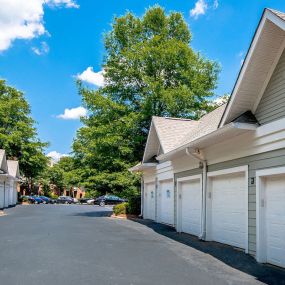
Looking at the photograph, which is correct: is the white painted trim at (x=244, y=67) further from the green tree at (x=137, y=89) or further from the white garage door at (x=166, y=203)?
the green tree at (x=137, y=89)

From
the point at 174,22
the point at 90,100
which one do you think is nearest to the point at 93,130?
the point at 90,100

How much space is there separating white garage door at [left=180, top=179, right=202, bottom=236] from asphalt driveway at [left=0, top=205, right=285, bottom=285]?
1.31 m

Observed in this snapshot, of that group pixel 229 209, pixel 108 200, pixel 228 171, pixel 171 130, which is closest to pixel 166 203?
pixel 171 130

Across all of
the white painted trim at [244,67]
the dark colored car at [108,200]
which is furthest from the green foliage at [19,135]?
the white painted trim at [244,67]

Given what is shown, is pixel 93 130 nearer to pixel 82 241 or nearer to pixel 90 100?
pixel 90 100

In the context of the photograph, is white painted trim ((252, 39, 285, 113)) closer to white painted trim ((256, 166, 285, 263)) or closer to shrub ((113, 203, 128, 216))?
white painted trim ((256, 166, 285, 263))

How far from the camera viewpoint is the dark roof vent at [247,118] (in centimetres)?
1034

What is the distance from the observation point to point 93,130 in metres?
29.7

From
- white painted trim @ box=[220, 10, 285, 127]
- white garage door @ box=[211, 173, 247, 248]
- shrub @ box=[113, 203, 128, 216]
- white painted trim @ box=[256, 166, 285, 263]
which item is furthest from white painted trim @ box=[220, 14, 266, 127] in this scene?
shrub @ box=[113, 203, 128, 216]

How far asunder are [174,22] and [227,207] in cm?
2635

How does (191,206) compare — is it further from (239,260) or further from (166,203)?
(239,260)

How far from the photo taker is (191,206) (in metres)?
15.9

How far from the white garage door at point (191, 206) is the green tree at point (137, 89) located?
12317 mm

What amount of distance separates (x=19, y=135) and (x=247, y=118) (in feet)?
161
